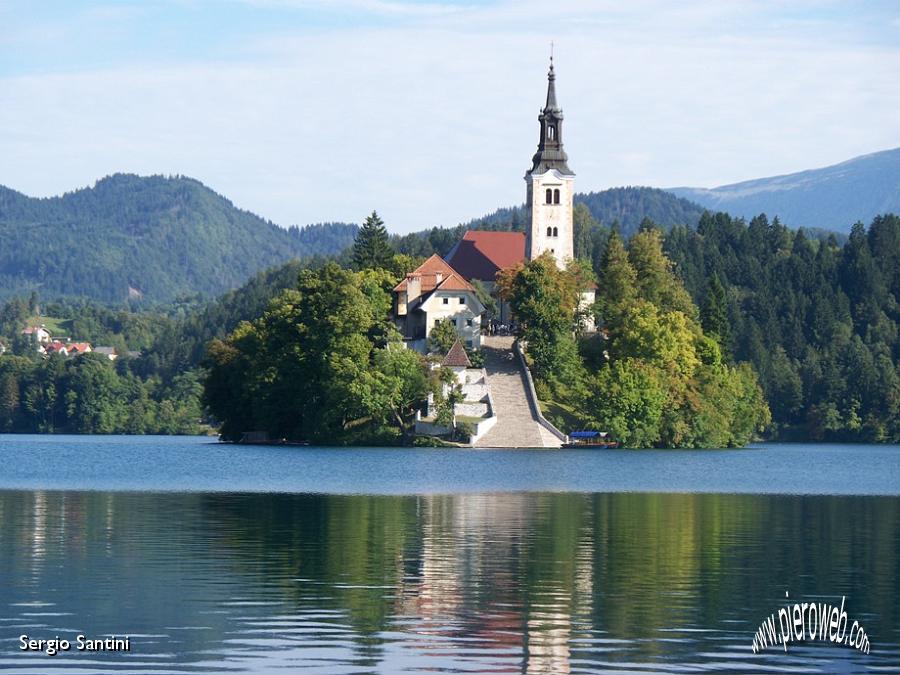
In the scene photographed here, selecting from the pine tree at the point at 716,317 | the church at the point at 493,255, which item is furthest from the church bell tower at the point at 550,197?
the pine tree at the point at 716,317

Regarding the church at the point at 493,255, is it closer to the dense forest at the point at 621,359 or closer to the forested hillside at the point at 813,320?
the dense forest at the point at 621,359

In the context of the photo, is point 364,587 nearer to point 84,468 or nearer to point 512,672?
point 512,672

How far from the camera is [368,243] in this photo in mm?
117875

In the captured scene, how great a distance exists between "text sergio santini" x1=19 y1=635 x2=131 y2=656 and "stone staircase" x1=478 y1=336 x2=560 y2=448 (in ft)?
242

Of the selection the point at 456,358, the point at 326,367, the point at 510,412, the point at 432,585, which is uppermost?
the point at 456,358

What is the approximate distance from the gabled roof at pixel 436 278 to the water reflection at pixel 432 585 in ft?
210

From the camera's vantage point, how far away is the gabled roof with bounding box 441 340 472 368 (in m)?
101

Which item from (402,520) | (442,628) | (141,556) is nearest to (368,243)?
(402,520)

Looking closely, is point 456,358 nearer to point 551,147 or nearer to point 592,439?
point 592,439

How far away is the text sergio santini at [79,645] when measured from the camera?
68.7 ft

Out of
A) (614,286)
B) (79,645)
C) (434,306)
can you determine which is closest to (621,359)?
(614,286)

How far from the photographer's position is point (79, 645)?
2133 cm

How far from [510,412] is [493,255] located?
29.2 meters

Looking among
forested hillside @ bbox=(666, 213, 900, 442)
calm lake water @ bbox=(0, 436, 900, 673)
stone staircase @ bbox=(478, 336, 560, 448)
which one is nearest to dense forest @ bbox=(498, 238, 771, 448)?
stone staircase @ bbox=(478, 336, 560, 448)
